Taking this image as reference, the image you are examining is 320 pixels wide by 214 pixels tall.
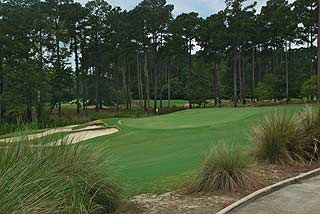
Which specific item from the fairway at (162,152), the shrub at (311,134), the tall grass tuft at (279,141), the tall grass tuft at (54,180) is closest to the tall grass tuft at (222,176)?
the fairway at (162,152)

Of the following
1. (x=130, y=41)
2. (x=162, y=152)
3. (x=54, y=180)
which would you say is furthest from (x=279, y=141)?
(x=130, y=41)

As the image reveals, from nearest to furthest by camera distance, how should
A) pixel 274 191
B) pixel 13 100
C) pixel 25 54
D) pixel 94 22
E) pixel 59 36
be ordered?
pixel 274 191 < pixel 13 100 < pixel 25 54 < pixel 59 36 < pixel 94 22

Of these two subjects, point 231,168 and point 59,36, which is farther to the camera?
point 59,36

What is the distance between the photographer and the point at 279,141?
27.8 ft

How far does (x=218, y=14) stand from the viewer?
4656cm

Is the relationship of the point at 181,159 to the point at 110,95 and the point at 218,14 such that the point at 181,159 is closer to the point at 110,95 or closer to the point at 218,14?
the point at 218,14

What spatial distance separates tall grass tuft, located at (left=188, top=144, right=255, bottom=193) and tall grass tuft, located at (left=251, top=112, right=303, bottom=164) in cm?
193

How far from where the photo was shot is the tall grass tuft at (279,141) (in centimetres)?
849

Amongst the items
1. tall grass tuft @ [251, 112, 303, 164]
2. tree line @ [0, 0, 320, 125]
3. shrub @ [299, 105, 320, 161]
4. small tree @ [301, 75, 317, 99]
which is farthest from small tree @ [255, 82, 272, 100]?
tall grass tuft @ [251, 112, 303, 164]

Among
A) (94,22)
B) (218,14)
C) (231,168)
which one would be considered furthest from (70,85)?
(231,168)

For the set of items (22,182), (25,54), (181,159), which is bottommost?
(181,159)

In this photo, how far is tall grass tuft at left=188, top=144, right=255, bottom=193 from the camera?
6.45m

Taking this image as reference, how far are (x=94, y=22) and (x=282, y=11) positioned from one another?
893 inches

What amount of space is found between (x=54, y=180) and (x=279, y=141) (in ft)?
18.5
